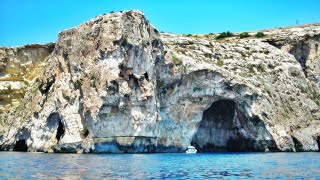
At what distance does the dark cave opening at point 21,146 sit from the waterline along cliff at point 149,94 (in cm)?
18

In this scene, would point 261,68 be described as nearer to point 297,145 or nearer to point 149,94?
point 297,145

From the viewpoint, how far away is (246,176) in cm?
3628

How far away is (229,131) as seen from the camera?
85.2 m

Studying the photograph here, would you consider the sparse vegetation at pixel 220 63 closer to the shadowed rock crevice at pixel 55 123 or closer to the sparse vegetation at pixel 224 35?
the sparse vegetation at pixel 224 35

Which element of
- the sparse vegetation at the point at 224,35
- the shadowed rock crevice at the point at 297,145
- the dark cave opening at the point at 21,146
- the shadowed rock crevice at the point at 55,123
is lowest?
the dark cave opening at the point at 21,146

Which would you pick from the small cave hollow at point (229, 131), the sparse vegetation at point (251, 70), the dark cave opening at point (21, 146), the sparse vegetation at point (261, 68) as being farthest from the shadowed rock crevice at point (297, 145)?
the dark cave opening at point (21, 146)

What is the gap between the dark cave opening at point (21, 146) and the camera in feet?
258

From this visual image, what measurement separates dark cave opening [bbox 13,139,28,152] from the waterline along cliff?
177 mm

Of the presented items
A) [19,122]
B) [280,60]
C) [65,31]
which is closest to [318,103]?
[280,60]

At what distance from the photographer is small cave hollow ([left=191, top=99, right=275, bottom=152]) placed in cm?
7869

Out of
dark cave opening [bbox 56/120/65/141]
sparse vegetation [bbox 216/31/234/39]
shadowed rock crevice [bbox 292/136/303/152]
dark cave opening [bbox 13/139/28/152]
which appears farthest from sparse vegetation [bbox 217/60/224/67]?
dark cave opening [bbox 13/139/28/152]

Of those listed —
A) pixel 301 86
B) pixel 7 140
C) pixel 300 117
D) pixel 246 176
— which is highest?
pixel 301 86

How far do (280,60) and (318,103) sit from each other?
997 cm

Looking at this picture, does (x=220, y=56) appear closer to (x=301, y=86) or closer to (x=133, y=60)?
(x=301, y=86)
